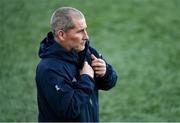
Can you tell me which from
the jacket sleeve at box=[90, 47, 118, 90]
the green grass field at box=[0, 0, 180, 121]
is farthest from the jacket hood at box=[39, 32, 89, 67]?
the green grass field at box=[0, 0, 180, 121]

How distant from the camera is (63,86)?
152 inches

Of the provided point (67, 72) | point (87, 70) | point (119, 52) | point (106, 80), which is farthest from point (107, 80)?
point (119, 52)

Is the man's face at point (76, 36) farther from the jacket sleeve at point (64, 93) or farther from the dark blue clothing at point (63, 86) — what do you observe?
the jacket sleeve at point (64, 93)

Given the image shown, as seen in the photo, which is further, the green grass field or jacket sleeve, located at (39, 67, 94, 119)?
the green grass field

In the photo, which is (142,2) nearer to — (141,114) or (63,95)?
(141,114)

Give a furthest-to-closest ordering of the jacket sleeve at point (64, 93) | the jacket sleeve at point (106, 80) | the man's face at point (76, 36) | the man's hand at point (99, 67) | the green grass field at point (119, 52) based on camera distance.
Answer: the green grass field at point (119, 52)
the jacket sleeve at point (106, 80)
the man's hand at point (99, 67)
the man's face at point (76, 36)
the jacket sleeve at point (64, 93)

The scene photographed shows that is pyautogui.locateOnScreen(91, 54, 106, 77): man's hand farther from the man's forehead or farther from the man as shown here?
the man's forehead

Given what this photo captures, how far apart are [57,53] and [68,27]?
204 mm

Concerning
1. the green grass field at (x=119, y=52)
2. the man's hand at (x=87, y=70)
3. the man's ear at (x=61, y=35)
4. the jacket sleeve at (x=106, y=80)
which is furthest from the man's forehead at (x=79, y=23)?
the green grass field at (x=119, y=52)

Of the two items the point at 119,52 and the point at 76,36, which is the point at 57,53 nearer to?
the point at 76,36

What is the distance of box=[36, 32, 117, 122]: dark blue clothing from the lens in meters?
3.84

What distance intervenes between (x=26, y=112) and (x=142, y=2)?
19.9 ft

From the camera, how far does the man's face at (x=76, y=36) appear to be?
3.94m

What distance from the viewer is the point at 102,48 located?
10398 millimetres
